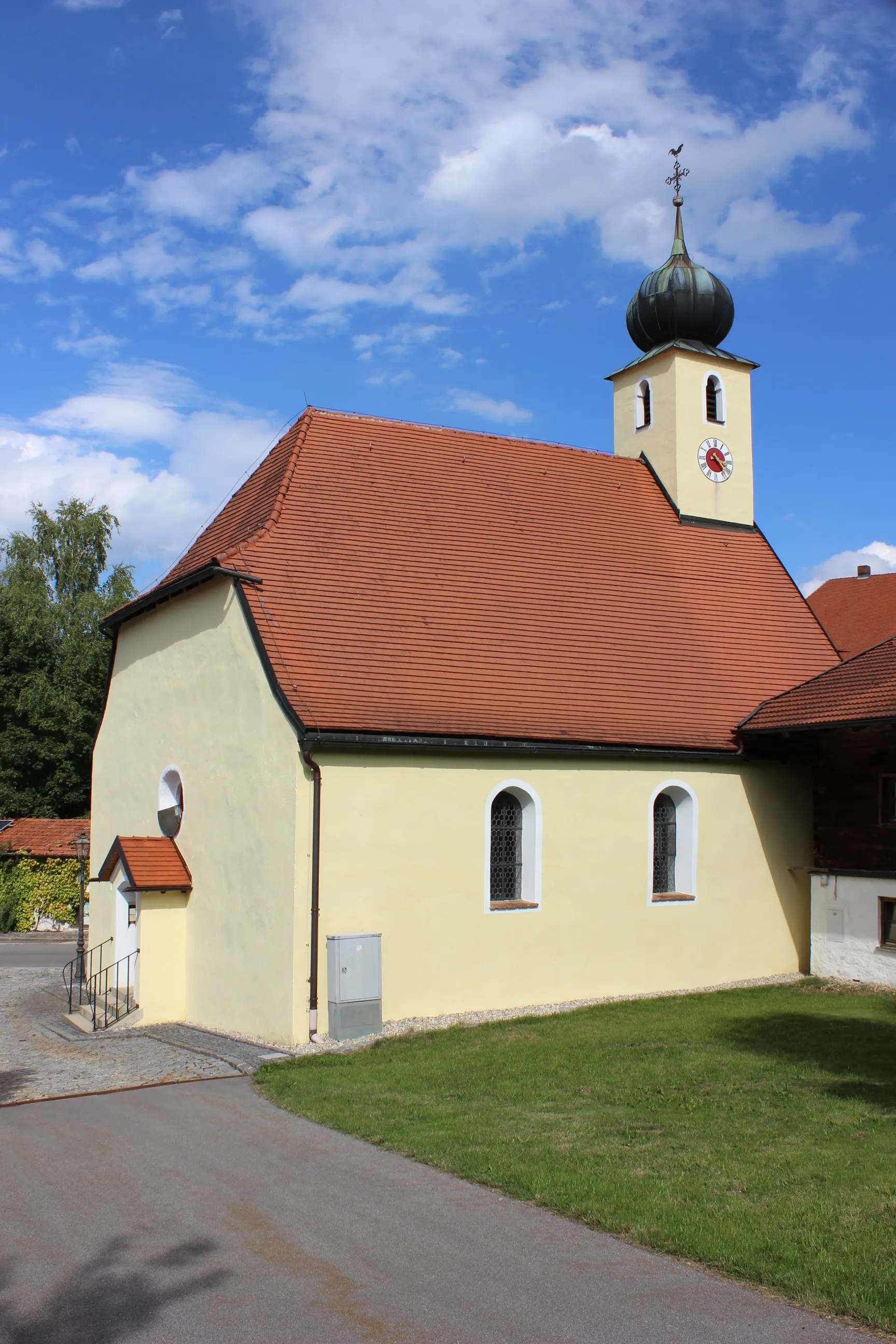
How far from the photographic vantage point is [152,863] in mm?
15656

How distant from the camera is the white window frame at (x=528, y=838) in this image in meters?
15.1

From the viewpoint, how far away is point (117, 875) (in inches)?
665

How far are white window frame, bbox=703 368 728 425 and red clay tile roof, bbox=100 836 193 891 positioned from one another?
41.8ft

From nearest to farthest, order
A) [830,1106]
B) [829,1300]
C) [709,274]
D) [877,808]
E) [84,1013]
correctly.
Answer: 1. [829,1300]
2. [830,1106]
3. [84,1013]
4. [877,808]
5. [709,274]

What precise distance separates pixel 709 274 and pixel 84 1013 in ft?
56.4

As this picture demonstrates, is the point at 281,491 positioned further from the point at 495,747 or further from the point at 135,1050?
the point at 135,1050

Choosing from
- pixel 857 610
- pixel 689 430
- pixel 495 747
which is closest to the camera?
pixel 495 747

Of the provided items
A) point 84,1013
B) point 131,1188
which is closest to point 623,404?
point 84,1013

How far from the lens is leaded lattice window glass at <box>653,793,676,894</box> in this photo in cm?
1716

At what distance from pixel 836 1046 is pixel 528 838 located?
4.90m

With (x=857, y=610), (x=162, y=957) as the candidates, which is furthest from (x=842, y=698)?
(x=857, y=610)

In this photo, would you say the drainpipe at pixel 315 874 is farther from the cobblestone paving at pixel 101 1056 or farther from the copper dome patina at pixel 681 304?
the copper dome patina at pixel 681 304

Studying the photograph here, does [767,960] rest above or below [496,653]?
below

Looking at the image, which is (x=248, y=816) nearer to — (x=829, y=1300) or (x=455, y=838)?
(x=455, y=838)
